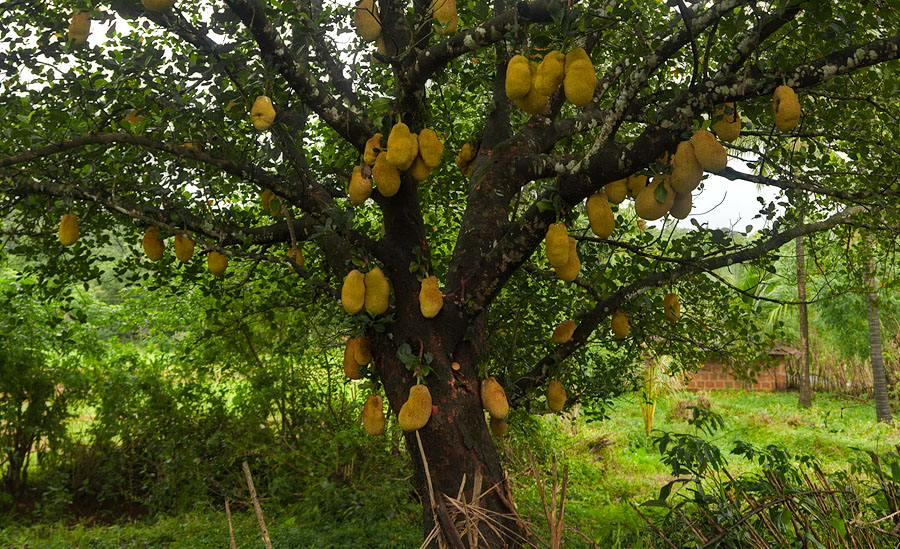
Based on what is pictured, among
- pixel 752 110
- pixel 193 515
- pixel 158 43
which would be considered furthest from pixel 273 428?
pixel 752 110

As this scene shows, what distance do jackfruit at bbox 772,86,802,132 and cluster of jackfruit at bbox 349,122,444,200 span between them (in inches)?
47.5

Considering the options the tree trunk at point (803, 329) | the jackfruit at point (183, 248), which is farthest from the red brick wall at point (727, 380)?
the jackfruit at point (183, 248)

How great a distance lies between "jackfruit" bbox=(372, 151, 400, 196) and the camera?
2678 millimetres

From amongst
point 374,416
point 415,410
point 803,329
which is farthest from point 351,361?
point 803,329

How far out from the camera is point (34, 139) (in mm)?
2756

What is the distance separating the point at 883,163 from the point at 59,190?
3917 millimetres

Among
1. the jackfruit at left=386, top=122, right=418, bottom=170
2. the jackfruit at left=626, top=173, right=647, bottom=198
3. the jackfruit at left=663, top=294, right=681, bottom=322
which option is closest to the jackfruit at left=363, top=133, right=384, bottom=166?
the jackfruit at left=386, top=122, right=418, bottom=170

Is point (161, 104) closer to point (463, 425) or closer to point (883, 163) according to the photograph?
point (463, 425)

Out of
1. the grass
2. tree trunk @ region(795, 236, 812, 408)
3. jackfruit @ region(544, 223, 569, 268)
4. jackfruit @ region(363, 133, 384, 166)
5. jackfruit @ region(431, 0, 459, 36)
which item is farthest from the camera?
tree trunk @ region(795, 236, 812, 408)

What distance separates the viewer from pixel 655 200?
229 centimetres

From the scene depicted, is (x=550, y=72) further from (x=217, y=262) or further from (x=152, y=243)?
(x=152, y=243)

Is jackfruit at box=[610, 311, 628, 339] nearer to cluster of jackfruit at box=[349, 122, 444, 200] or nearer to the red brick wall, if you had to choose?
cluster of jackfruit at box=[349, 122, 444, 200]

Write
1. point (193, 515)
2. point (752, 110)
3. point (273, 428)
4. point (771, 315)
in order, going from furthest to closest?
point (771, 315) → point (273, 428) → point (193, 515) → point (752, 110)

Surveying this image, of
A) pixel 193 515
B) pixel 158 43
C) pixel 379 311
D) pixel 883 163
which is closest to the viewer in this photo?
pixel 379 311
